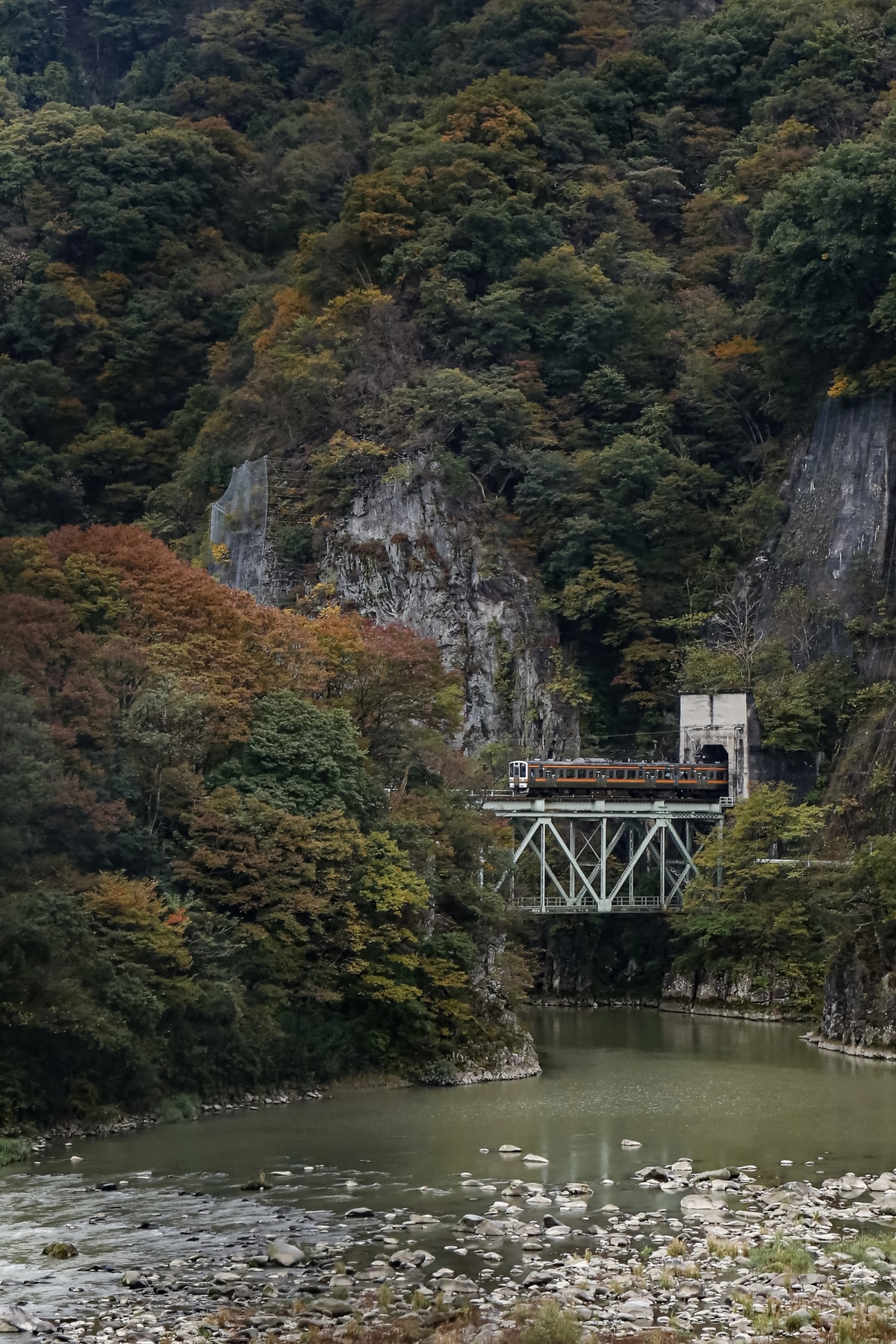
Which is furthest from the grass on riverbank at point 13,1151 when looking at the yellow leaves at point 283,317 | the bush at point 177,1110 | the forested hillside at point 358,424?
the yellow leaves at point 283,317

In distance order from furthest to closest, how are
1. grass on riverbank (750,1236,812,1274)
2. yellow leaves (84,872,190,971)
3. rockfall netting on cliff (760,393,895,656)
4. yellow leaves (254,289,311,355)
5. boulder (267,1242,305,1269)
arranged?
yellow leaves (254,289,311,355), rockfall netting on cliff (760,393,895,656), yellow leaves (84,872,190,971), boulder (267,1242,305,1269), grass on riverbank (750,1236,812,1274)

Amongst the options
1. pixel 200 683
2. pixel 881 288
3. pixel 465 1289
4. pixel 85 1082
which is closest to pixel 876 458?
pixel 881 288

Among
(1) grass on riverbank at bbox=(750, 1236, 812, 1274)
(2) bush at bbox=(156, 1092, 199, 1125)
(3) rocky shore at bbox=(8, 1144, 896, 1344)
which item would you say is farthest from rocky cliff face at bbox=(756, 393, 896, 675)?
(1) grass on riverbank at bbox=(750, 1236, 812, 1274)

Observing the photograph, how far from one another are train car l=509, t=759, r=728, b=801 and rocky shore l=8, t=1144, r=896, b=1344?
109 ft

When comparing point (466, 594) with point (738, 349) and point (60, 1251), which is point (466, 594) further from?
point (60, 1251)

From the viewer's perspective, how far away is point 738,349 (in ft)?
261

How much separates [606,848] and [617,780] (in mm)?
A: 2217

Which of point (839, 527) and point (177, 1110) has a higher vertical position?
point (839, 527)

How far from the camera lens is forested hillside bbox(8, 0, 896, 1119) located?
39.5 m

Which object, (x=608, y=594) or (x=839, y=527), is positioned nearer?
(x=839, y=527)

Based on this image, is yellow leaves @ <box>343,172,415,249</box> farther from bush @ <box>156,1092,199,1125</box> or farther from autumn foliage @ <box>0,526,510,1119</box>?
bush @ <box>156,1092,199,1125</box>

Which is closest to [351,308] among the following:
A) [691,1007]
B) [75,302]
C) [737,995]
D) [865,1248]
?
[75,302]

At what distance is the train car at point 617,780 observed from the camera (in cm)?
6372

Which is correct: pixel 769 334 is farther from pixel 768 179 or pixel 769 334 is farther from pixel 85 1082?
pixel 85 1082
